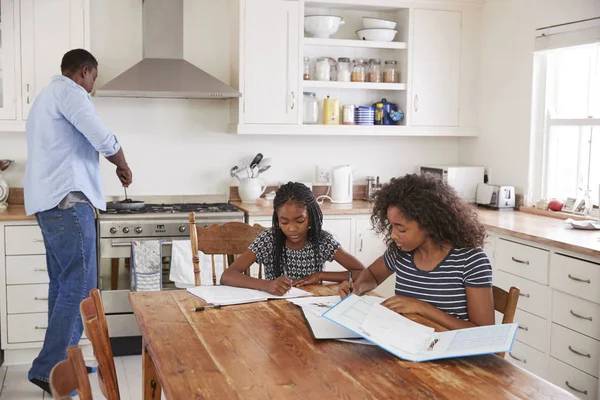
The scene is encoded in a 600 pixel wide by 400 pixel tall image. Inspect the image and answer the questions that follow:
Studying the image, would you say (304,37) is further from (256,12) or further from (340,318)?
(340,318)

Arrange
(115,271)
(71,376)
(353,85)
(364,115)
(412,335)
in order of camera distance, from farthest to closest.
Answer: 1. (364,115)
2. (353,85)
3. (115,271)
4. (412,335)
5. (71,376)

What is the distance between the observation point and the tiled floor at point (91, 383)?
3.51m

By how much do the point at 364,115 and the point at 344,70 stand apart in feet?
1.07

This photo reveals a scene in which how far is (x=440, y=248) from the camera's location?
2217 mm

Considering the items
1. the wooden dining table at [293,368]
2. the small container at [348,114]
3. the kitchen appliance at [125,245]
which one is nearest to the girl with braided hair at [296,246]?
the wooden dining table at [293,368]

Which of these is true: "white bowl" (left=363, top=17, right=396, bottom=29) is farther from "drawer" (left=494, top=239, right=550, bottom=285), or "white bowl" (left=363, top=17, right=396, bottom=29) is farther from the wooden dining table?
the wooden dining table

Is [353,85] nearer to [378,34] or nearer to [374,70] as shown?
[374,70]

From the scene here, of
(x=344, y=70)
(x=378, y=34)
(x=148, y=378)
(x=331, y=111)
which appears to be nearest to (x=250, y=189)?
(x=331, y=111)

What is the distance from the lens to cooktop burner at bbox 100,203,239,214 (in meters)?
4.10

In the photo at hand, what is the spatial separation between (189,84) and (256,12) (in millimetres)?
620

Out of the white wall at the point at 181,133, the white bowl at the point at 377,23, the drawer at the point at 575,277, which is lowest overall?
the drawer at the point at 575,277

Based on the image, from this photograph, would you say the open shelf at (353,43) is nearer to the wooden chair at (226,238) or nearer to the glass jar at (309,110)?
the glass jar at (309,110)

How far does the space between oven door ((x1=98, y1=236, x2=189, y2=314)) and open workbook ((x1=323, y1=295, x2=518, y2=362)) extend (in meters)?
2.22

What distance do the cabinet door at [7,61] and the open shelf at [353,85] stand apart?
1740mm
